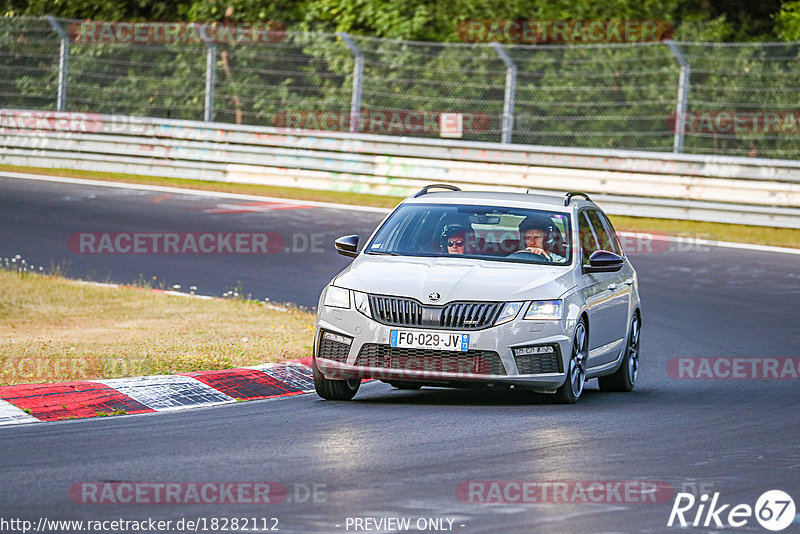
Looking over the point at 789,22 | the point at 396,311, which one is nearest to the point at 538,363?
the point at 396,311

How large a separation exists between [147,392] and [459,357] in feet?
6.95

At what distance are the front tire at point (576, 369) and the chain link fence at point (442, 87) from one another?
13139 mm

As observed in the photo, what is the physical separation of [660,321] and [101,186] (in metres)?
13.1

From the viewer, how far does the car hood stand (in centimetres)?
991

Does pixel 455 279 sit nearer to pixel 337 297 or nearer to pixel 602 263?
pixel 337 297

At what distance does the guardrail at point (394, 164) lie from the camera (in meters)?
22.8

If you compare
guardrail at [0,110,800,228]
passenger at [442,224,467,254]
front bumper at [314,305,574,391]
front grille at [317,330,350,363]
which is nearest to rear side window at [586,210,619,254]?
passenger at [442,224,467,254]

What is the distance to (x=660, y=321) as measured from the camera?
15492 millimetres

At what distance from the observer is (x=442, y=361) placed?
9.77m

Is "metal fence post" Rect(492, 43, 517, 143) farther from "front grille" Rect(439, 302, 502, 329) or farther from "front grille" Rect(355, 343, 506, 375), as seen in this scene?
"front grille" Rect(355, 343, 506, 375)

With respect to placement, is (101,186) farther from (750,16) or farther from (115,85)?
(750,16)

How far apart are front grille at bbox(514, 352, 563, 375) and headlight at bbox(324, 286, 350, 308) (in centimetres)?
124

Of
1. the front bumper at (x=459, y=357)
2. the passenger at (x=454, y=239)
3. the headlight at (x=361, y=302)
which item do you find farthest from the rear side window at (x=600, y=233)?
the headlight at (x=361, y=302)

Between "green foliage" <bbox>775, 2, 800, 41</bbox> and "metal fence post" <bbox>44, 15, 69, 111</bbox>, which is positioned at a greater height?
"green foliage" <bbox>775, 2, 800, 41</bbox>
